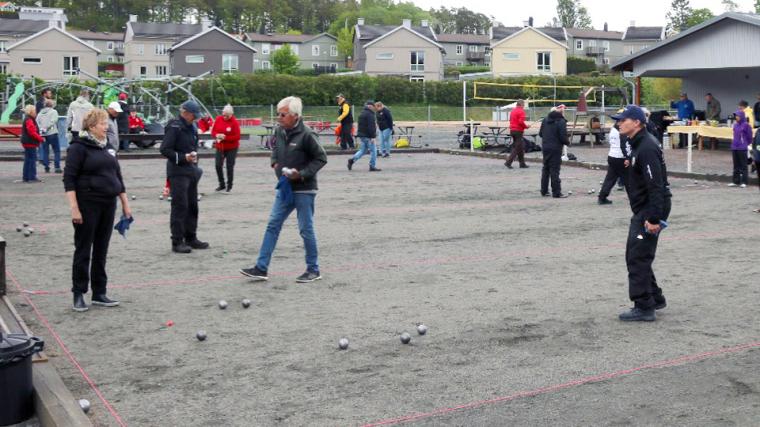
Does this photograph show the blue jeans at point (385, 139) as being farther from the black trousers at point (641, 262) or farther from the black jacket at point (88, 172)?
the black trousers at point (641, 262)

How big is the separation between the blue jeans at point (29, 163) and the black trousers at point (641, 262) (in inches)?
626

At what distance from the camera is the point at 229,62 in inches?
3794

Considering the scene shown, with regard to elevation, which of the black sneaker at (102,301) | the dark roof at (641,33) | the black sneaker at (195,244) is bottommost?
the black sneaker at (102,301)

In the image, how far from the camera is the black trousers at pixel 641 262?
8156 mm

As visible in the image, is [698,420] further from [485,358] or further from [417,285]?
[417,285]

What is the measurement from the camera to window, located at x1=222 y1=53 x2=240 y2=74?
96062mm

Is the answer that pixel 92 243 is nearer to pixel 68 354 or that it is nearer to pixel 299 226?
pixel 68 354

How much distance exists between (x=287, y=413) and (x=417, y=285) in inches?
162

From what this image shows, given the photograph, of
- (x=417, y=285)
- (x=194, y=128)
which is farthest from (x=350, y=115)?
(x=417, y=285)

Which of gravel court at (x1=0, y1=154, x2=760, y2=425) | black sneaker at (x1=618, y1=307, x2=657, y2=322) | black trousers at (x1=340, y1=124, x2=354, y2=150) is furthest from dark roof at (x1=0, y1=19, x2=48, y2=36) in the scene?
black sneaker at (x1=618, y1=307, x2=657, y2=322)

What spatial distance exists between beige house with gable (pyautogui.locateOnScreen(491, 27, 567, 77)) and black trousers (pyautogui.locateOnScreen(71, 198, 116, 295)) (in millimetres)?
92089

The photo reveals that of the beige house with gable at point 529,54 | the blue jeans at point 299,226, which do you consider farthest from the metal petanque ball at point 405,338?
the beige house with gable at point 529,54

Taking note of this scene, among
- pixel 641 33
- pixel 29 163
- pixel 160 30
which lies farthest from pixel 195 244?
pixel 641 33

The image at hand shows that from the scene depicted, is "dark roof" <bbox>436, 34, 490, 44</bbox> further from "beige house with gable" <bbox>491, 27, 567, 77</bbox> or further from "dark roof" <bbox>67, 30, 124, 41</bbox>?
"dark roof" <bbox>67, 30, 124, 41</bbox>
